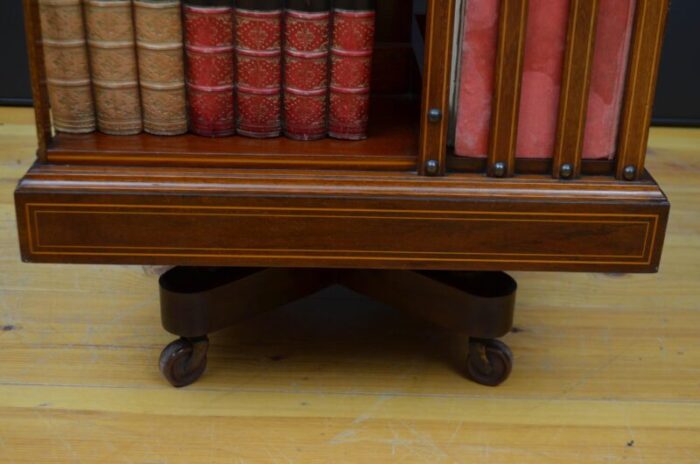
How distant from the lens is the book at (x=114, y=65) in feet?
4.41

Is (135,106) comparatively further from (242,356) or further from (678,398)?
(678,398)

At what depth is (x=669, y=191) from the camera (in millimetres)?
2244

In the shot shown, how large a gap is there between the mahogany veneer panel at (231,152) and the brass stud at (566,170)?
19 cm

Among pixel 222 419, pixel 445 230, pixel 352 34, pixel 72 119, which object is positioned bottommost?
pixel 222 419

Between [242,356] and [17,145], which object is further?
[17,145]

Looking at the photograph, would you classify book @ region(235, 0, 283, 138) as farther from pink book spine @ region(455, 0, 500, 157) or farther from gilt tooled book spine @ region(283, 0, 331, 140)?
pink book spine @ region(455, 0, 500, 157)

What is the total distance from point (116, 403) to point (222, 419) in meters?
0.16

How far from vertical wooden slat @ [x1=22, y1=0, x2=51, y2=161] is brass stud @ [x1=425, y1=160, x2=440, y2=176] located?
494 millimetres

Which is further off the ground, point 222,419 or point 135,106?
point 135,106

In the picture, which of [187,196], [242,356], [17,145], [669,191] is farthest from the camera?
[17,145]

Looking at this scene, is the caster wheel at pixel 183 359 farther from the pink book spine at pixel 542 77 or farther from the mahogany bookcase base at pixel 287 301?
the pink book spine at pixel 542 77

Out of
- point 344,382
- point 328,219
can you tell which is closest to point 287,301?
point 344,382

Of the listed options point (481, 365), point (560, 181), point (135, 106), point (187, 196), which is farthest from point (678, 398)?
point (135, 106)

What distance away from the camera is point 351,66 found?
4.54 feet
